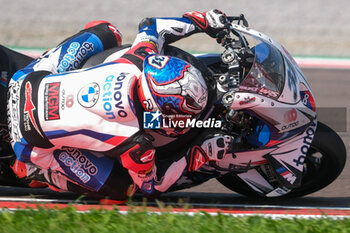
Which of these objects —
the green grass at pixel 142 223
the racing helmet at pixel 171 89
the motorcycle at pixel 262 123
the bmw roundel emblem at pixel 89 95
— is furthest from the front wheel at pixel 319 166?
the bmw roundel emblem at pixel 89 95

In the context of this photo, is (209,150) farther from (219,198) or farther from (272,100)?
(219,198)

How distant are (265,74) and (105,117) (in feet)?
4.17

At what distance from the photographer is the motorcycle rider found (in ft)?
14.4

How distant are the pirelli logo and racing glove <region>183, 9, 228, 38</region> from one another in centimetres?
132

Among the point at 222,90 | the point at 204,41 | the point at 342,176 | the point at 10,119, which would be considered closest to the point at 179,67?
the point at 222,90

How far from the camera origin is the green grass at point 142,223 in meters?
4.05

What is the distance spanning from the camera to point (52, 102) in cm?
459

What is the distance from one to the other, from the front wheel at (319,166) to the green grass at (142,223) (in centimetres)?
87

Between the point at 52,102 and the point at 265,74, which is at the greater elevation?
the point at 265,74

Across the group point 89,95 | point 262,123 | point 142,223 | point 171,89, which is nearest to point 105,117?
point 89,95

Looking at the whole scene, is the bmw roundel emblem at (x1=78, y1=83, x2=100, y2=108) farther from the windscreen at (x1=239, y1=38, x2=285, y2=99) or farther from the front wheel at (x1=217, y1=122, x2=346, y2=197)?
the front wheel at (x1=217, y1=122, x2=346, y2=197)

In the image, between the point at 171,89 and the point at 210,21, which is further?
the point at 210,21

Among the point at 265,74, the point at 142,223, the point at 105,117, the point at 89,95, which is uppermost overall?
the point at 265,74

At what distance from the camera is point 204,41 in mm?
12039
